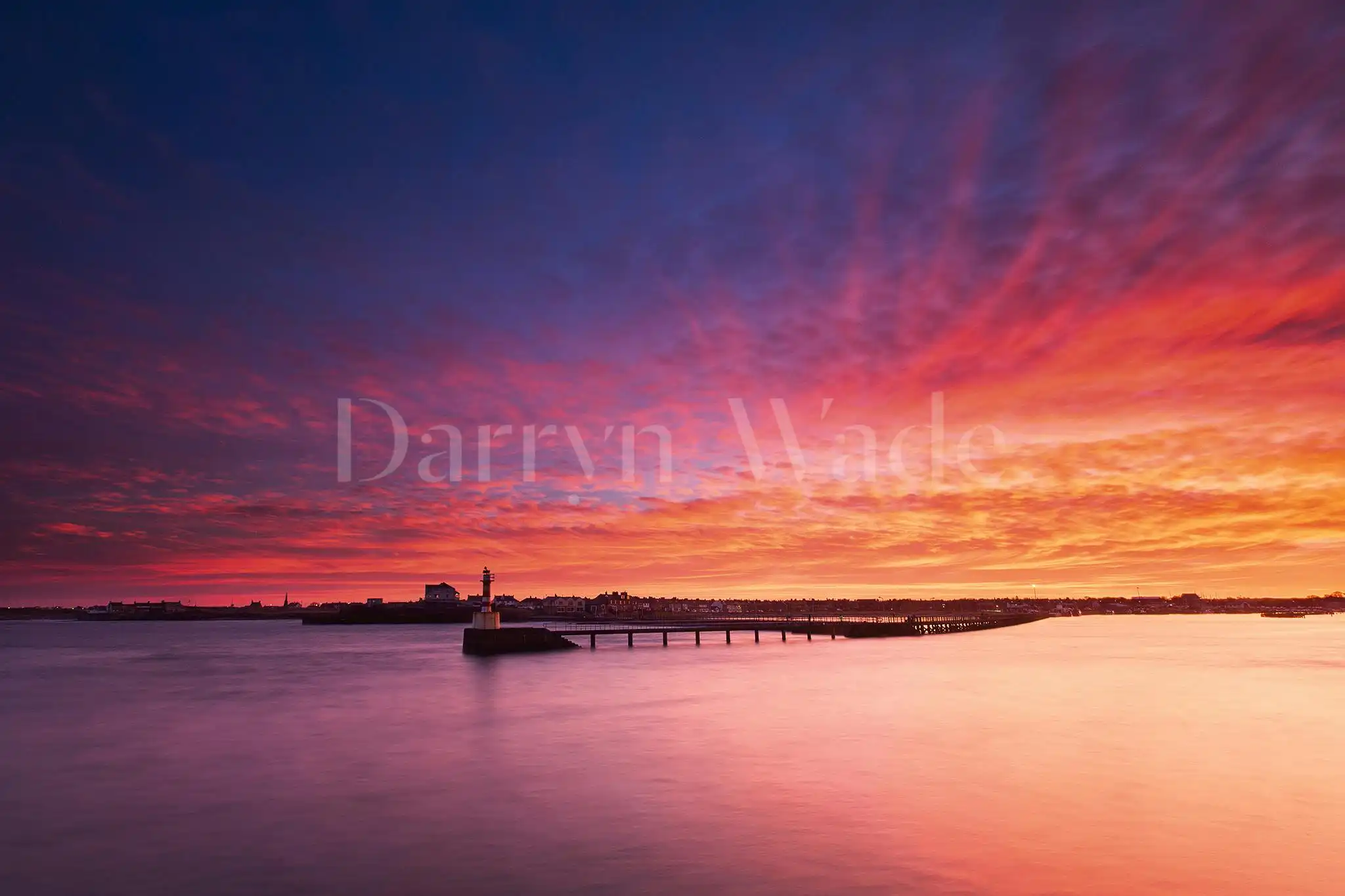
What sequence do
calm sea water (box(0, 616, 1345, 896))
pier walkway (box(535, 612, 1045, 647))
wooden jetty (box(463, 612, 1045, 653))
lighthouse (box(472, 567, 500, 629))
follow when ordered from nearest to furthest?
calm sea water (box(0, 616, 1345, 896)) → lighthouse (box(472, 567, 500, 629)) → wooden jetty (box(463, 612, 1045, 653)) → pier walkway (box(535, 612, 1045, 647))

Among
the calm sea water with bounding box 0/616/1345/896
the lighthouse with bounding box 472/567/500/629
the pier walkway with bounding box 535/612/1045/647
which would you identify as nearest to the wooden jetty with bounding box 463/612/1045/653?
the pier walkway with bounding box 535/612/1045/647

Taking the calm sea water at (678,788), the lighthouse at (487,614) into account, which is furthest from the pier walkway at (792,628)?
the calm sea water at (678,788)

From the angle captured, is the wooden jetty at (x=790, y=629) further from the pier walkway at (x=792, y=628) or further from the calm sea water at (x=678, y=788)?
the calm sea water at (x=678, y=788)

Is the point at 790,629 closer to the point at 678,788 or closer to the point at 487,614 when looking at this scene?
the point at 487,614

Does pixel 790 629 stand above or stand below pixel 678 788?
below

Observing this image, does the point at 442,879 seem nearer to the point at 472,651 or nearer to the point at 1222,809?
the point at 1222,809

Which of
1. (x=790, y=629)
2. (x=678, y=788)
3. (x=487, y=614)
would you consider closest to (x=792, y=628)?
(x=790, y=629)

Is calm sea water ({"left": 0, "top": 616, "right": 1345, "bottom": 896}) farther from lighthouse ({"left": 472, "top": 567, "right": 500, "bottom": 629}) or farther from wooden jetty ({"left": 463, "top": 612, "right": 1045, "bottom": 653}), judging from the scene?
wooden jetty ({"left": 463, "top": 612, "right": 1045, "bottom": 653})

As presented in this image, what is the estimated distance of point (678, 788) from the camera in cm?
2391

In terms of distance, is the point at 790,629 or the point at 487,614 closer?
the point at 487,614

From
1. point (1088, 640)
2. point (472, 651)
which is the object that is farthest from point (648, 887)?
point (1088, 640)

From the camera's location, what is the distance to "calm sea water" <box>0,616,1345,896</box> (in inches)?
649

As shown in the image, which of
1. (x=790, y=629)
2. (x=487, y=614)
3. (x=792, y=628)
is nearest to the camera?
(x=487, y=614)

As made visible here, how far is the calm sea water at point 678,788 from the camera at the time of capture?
1648 cm
